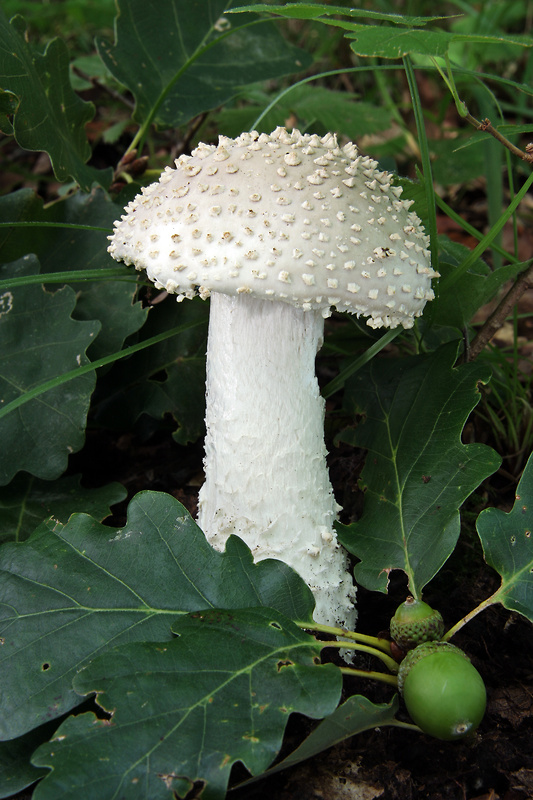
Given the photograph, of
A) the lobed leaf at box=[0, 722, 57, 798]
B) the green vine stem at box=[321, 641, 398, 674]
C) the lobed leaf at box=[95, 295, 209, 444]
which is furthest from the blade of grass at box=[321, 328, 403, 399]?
the lobed leaf at box=[0, 722, 57, 798]

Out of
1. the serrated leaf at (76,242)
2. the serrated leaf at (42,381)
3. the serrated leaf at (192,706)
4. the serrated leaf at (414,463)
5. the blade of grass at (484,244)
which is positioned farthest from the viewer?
the serrated leaf at (76,242)

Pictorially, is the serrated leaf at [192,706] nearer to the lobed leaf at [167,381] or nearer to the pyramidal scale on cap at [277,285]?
the pyramidal scale on cap at [277,285]

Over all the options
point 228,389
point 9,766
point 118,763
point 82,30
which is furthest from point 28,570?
point 82,30

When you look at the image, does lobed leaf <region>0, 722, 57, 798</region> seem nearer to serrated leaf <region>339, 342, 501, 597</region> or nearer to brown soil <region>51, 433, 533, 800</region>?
brown soil <region>51, 433, 533, 800</region>

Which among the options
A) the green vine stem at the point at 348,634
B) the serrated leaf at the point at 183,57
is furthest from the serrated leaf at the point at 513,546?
the serrated leaf at the point at 183,57

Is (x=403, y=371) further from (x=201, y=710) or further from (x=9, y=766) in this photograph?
(x=9, y=766)
